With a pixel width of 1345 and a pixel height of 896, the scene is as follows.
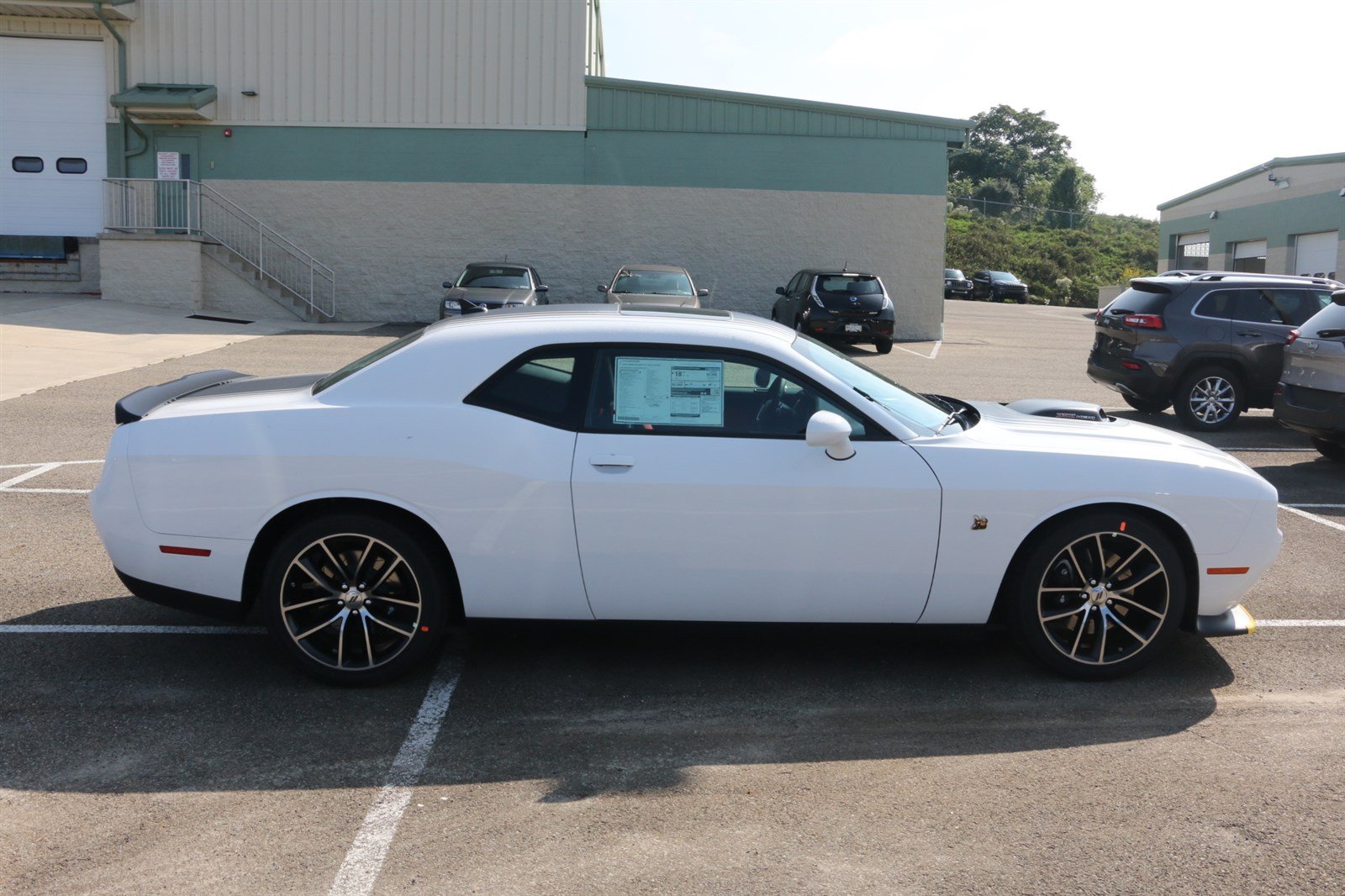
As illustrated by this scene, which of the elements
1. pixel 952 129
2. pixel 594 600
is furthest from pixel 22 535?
pixel 952 129

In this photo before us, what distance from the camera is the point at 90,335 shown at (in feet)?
64.8

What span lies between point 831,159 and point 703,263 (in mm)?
3651

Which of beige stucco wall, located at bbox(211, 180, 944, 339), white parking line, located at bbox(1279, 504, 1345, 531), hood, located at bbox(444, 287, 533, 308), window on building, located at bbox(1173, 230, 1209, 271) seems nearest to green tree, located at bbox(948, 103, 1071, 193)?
window on building, located at bbox(1173, 230, 1209, 271)

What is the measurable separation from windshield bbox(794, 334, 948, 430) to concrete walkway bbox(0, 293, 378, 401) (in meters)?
11.0

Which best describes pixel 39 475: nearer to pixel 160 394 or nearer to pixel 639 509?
pixel 160 394

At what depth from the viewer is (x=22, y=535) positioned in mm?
7168

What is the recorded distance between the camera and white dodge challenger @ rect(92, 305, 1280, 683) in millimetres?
4773

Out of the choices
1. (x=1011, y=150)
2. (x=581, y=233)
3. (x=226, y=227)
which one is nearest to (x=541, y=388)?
(x=581, y=233)

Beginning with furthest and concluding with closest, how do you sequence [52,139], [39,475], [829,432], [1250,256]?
1. [1250,256]
2. [52,139]
3. [39,475]
4. [829,432]

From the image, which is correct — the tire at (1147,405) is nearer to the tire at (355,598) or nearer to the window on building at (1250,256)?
the tire at (355,598)

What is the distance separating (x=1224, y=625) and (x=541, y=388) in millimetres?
3011

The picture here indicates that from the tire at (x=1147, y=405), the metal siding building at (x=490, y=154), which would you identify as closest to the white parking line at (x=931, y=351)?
the metal siding building at (x=490, y=154)

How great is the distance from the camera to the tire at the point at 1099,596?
493 cm

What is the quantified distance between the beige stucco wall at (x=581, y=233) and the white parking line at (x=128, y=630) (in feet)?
71.2
